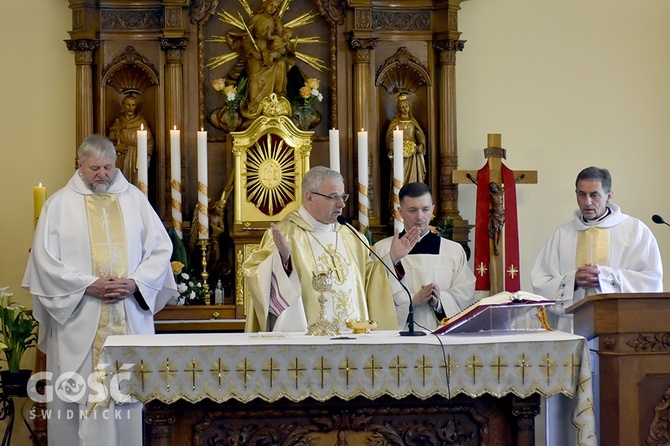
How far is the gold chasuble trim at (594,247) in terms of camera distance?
7.51 meters

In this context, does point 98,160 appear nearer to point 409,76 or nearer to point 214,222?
point 214,222

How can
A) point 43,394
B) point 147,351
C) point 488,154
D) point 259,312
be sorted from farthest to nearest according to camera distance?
1. point 488,154
2. point 43,394
3. point 259,312
4. point 147,351

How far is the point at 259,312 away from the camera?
20.4 feet

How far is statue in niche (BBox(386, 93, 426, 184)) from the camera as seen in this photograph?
8.62 meters

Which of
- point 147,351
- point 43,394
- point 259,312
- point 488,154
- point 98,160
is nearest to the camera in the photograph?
point 147,351

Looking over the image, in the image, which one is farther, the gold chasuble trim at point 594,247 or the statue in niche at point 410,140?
the statue in niche at point 410,140

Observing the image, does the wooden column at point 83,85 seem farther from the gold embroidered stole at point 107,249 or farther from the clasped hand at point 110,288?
the clasped hand at point 110,288

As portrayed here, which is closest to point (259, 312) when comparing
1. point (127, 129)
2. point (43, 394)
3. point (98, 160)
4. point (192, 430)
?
point (192, 430)

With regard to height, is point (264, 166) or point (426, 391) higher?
point (264, 166)

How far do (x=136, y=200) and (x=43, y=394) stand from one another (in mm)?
1524

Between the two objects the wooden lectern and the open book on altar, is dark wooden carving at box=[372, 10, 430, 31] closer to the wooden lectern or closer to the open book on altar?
the open book on altar

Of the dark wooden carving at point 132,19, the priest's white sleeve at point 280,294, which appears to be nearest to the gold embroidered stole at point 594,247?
the priest's white sleeve at point 280,294

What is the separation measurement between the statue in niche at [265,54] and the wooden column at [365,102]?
54cm

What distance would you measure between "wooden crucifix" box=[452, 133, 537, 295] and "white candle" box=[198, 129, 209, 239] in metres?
1.87
